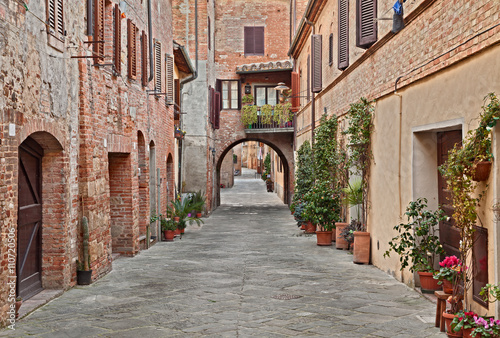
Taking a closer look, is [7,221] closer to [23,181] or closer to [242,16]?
[23,181]

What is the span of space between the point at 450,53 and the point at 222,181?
34.5m

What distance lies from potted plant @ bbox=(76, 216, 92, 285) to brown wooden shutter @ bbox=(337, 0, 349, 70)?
6.51 meters

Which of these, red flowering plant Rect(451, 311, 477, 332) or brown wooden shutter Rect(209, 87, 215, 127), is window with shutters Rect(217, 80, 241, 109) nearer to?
brown wooden shutter Rect(209, 87, 215, 127)

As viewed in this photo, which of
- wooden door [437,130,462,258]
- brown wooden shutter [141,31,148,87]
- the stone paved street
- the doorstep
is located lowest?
the stone paved street

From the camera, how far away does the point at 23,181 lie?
668 centimetres

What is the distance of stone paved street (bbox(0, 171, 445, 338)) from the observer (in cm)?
556

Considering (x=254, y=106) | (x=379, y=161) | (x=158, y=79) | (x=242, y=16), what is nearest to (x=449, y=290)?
(x=379, y=161)

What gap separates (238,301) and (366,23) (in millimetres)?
5294

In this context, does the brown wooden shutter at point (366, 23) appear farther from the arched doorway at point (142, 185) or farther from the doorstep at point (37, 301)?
the doorstep at point (37, 301)

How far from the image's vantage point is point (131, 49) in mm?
10414

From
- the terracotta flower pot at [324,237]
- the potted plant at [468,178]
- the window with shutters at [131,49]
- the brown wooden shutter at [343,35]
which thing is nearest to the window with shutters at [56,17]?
the window with shutters at [131,49]

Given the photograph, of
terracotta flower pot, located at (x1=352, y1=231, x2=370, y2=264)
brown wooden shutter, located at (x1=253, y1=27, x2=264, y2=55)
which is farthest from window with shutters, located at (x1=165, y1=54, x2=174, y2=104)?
brown wooden shutter, located at (x1=253, y1=27, x2=264, y2=55)

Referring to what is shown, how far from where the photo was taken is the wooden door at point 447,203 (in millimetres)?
6535

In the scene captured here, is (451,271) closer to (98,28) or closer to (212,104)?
(98,28)
